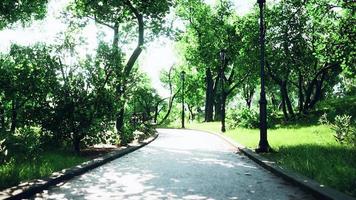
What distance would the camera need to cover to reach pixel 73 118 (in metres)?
14.1

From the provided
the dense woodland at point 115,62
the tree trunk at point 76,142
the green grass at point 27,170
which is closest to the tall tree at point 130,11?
the dense woodland at point 115,62

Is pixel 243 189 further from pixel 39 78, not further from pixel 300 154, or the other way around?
pixel 39 78

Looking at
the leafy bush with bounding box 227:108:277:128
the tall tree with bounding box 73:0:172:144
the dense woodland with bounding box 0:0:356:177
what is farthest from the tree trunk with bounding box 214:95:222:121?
the tall tree with bounding box 73:0:172:144

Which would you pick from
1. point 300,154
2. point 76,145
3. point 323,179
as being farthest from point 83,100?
point 323,179

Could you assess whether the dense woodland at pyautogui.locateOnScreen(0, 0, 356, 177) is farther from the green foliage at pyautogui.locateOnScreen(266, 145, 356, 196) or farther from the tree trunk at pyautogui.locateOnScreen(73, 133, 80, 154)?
the green foliage at pyautogui.locateOnScreen(266, 145, 356, 196)

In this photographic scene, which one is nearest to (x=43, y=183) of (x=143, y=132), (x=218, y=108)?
(x=143, y=132)

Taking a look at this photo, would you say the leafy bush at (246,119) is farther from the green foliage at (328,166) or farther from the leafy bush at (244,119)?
the green foliage at (328,166)

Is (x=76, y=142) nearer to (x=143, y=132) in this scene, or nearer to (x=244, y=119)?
(x=143, y=132)

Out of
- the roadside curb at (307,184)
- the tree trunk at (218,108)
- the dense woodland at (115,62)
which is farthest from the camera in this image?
the tree trunk at (218,108)

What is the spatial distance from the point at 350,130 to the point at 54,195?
12.0 metres

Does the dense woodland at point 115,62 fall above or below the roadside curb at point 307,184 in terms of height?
above

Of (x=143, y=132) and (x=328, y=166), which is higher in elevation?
(x=143, y=132)

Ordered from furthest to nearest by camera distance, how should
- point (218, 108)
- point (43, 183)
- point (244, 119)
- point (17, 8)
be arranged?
point (218, 108), point (244, 119), point (17, 8), point (43, 183)

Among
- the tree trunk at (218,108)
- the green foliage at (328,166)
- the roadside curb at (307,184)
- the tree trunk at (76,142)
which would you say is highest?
the tree trunk at (218,108)
